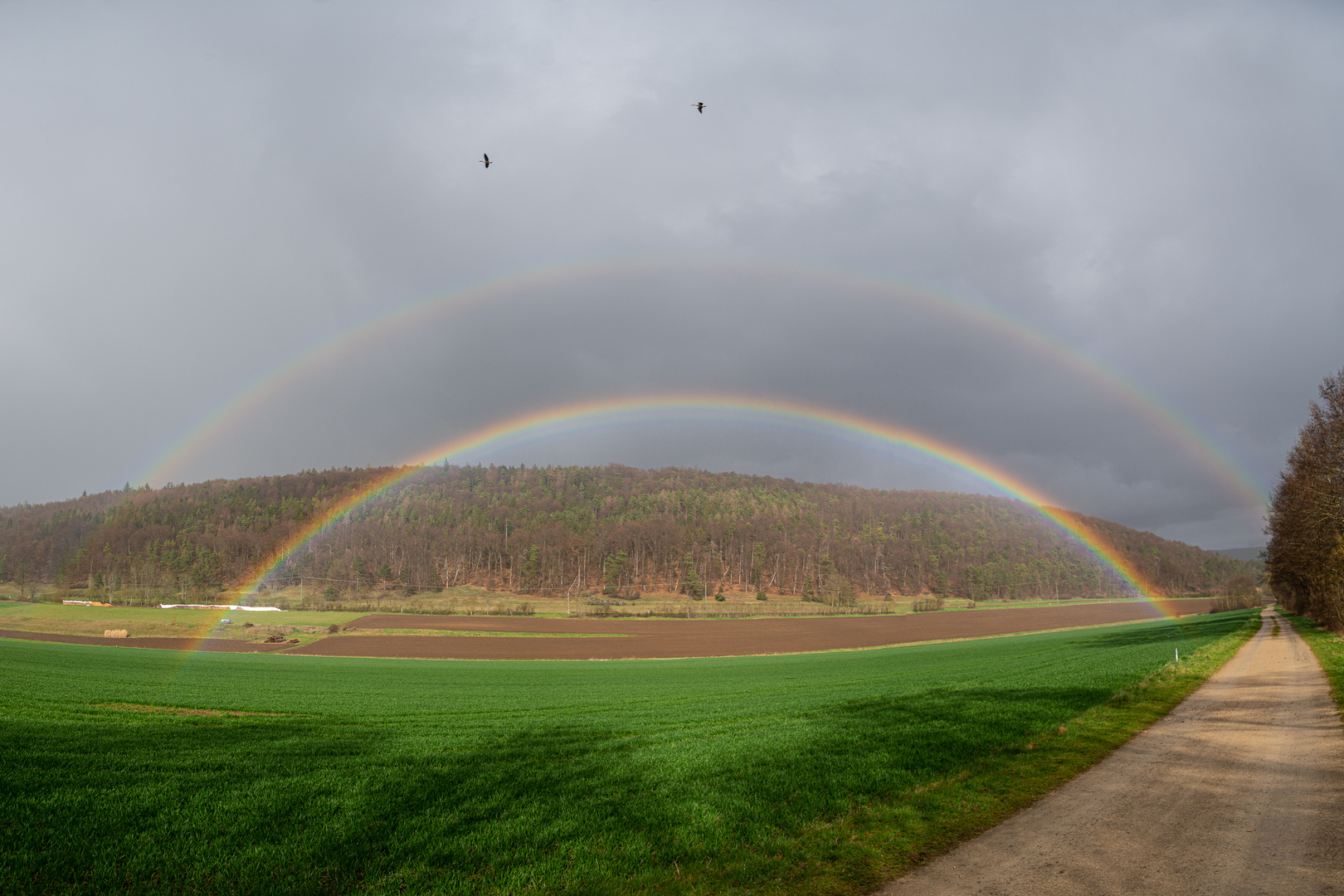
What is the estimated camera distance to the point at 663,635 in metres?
81.9

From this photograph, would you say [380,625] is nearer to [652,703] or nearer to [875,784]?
[652,703]

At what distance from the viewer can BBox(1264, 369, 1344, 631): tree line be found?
3688 cm

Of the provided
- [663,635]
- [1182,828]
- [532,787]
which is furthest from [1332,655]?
[663,635]

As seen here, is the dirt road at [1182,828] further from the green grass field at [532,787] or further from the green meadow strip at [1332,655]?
the green meadow strip at [1332,655]

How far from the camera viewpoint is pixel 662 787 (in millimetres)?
9992

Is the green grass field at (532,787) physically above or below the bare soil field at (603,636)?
above

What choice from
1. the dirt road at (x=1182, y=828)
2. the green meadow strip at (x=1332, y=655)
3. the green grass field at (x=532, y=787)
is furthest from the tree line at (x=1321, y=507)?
the dirt road at (x=1182, y=828)

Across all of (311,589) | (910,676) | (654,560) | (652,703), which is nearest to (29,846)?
(652,703)

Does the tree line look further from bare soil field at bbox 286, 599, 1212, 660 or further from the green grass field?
bare soil field at bbox 286, 599, 1212, 660

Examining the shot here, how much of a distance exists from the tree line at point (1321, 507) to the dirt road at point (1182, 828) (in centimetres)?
3378

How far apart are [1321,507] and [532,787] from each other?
2008 inches

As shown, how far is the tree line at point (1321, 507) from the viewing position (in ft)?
121

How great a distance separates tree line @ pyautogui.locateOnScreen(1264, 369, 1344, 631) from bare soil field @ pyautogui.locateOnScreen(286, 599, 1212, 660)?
3582cm

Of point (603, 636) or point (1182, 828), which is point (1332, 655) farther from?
point (603, 636)
